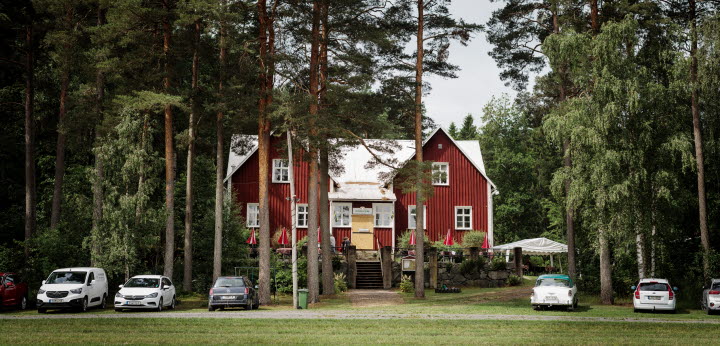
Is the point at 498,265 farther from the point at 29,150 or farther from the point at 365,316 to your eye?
the point at 29,150

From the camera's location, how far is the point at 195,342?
16438 mm

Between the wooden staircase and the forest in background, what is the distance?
22.6ft

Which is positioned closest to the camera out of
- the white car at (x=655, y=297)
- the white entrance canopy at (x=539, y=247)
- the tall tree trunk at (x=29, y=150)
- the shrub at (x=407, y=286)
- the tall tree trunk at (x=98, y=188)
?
the white car at (x=655, y=297)

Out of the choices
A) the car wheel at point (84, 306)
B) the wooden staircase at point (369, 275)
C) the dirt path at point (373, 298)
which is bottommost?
the dirt path at point (373, 298)

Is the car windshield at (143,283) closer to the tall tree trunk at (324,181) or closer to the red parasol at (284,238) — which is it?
the tall tree trunk at (324,181)

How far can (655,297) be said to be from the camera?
2602 cm

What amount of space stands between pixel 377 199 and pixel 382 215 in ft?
4.50

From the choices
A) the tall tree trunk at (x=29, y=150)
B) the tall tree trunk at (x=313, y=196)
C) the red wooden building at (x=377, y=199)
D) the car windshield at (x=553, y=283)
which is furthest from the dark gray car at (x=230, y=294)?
the red wooden building at (x=377, y=199)

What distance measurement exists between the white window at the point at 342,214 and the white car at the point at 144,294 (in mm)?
17329

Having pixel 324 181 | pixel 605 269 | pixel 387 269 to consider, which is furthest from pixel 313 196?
pixel 605 269

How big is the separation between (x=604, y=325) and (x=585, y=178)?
8428mm

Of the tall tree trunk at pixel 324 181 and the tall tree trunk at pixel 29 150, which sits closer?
the tall tree trunk at pixel 324 181

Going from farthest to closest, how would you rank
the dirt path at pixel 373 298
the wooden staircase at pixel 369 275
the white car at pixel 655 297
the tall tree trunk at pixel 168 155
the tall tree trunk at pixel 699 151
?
the wooden staircase at pixel 369 275
the tall tree trunk at pixel 168 155
the dirt path at pixel 373 298
the tall tree trunk at pixel 699 151
the white car at pixel 655 297

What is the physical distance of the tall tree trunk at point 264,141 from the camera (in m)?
28.4
